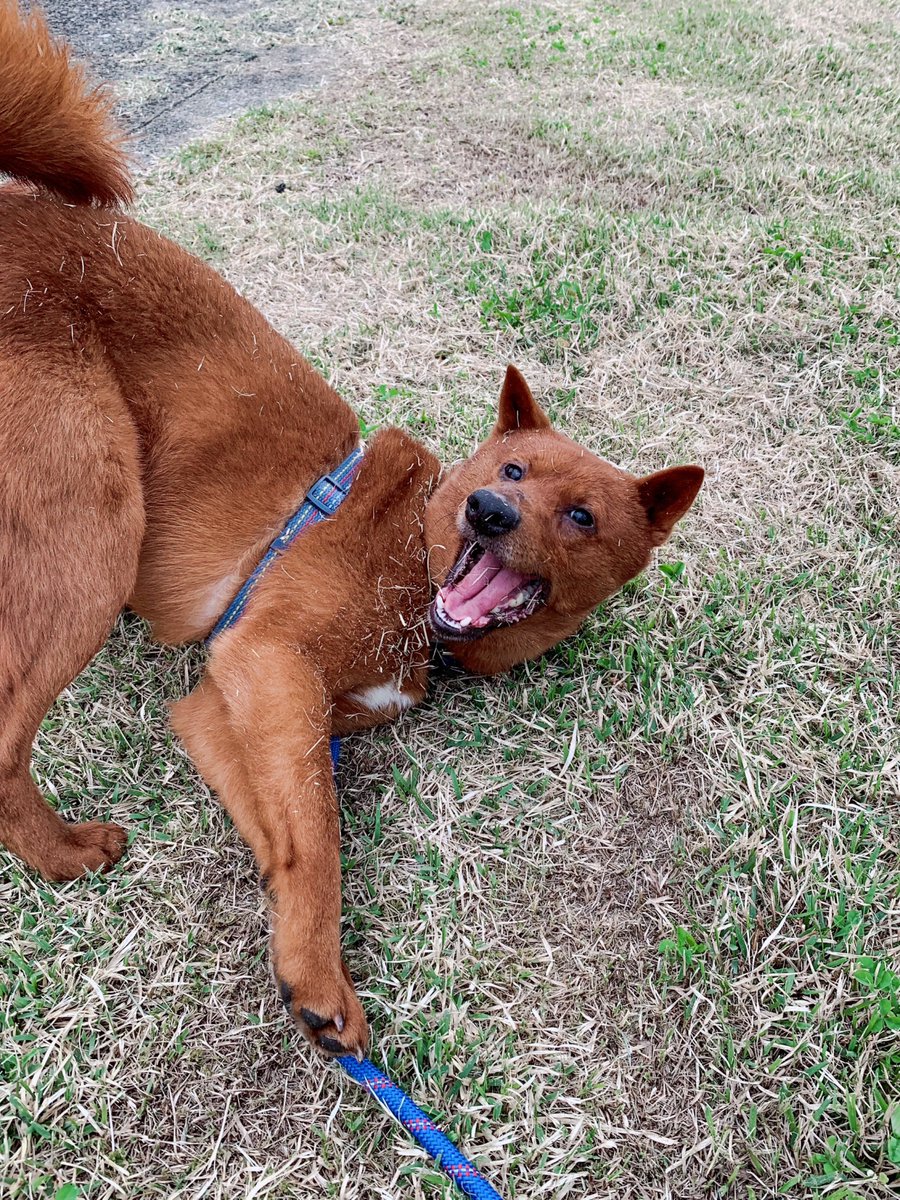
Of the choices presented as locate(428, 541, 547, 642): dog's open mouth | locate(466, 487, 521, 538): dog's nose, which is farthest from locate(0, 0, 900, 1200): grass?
locate(466, 487, 521, 538): dog's nose

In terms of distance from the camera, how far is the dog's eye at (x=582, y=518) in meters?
2.50

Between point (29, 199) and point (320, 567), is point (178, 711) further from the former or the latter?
point (29, 199)

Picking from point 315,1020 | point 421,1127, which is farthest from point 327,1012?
point 421,1127

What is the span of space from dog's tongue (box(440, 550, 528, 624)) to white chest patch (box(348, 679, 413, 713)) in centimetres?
33

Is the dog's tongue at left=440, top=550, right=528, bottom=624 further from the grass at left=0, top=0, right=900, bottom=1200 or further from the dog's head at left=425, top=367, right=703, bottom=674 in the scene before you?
the grass at left=0, top=0, right=900, bottom=1200

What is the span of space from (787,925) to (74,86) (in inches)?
128

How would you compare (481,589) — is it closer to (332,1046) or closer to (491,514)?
(491,514)

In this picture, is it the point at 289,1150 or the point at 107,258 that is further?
the point at 107,258

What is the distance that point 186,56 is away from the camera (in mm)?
6883

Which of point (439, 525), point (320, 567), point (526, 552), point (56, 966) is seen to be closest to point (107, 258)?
point (320, 567)

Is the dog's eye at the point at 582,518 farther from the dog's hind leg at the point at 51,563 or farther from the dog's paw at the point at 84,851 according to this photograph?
the dog's paw at the point at 84,851

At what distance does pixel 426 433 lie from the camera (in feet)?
11.6

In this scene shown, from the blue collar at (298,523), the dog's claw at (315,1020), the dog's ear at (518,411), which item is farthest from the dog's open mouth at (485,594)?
the dog's claw at (315,1020)

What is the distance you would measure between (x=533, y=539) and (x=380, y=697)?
0.74m
